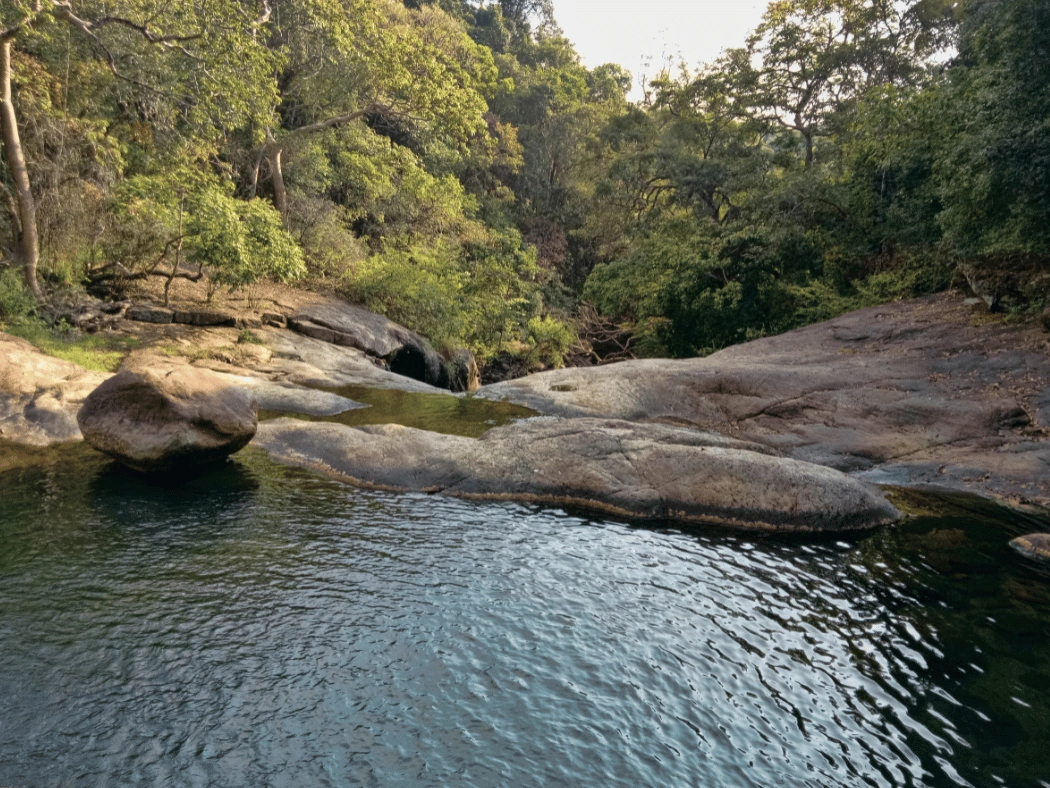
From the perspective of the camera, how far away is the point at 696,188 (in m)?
30.9

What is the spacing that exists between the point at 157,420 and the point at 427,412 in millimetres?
6257

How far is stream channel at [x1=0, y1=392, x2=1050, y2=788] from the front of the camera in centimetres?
457

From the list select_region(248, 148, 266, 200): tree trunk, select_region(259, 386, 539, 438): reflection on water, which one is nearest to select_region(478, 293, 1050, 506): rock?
select_region(259, 386, 539, 438): reflection on water

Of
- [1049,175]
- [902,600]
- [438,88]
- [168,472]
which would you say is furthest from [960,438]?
[438,88]

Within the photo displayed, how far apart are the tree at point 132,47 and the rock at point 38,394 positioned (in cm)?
493

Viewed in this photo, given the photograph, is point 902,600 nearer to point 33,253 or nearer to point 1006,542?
point 1006,542

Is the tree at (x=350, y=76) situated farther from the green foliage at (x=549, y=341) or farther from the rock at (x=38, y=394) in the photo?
the rock at (x=38, y=394)

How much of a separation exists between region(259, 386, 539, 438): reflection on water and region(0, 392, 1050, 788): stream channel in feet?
14.1

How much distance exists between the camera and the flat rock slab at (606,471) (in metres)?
9.36

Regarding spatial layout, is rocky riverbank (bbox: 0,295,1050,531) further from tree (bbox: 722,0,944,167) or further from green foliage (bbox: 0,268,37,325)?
tree (bbox: 722,0,944,167)

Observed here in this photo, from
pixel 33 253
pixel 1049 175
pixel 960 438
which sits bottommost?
pixel 960 438

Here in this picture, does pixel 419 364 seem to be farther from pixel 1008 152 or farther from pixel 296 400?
pixel 1008 152

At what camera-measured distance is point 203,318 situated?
1877 cm

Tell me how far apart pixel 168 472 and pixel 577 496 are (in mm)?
6023
